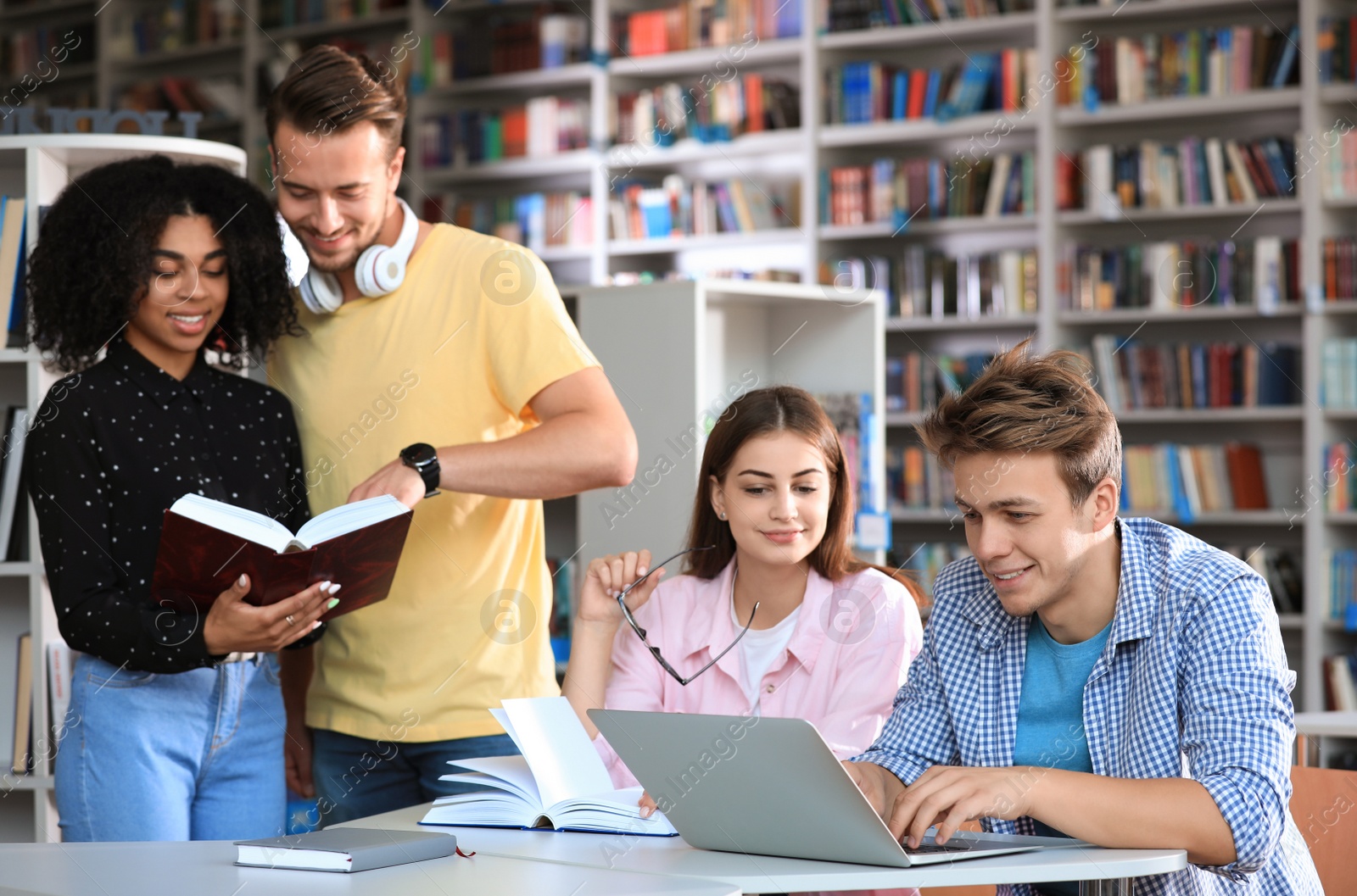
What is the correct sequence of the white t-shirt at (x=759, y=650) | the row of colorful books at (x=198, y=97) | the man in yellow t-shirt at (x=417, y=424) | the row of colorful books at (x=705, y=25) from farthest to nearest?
the row of colorful books at (x=198, y=97) < the row of colorful books at (x=705, y=25) < the white t-shirt at (x=759, y=650) < the man in yellow t-shirt at (x=417, y=424)

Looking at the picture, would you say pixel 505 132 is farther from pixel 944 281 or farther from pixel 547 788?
pixel 547 788

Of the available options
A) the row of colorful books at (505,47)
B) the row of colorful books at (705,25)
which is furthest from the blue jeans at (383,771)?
the row of colorful books at (505,47)

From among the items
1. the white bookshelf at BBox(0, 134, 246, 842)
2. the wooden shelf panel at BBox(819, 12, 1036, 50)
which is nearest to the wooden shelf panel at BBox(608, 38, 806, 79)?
the wooden shelf panel at BBox(819, 12, 1036, 50)

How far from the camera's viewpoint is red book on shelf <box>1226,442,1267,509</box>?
4797 mm

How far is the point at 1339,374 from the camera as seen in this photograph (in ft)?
15.0

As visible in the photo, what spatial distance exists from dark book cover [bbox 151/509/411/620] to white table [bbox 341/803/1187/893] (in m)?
0.39

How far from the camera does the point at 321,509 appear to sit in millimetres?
2076

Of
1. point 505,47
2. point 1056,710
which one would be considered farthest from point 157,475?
point 505,47

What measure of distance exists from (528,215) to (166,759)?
4487 millimetres

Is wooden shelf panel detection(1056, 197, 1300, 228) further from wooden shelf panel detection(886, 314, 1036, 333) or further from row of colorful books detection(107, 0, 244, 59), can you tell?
row of colorful books detection(107, 0, 244, 59)

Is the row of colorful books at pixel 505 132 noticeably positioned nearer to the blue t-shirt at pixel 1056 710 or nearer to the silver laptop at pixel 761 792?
the blue t-shirt at pixel 1056 710

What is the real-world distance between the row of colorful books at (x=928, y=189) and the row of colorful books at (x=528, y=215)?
1.07m

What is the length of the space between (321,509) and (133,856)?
2.17ft

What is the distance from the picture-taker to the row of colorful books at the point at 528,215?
19.6 ft
